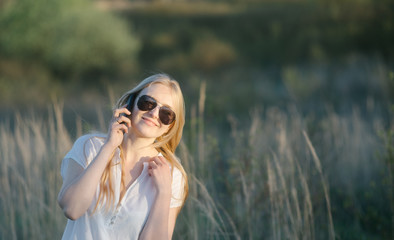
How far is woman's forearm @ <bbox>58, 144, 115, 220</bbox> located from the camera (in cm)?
163

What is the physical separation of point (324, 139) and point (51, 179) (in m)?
2.37

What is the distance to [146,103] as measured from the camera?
1.86 m

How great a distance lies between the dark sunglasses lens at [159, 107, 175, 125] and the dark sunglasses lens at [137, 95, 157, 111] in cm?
4

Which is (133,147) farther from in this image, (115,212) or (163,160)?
(115,212)

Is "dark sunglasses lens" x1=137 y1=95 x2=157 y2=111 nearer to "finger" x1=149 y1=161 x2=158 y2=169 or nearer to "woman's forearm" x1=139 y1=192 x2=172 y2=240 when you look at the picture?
"finger" x1=149 y1=161 x2=158 y2=169

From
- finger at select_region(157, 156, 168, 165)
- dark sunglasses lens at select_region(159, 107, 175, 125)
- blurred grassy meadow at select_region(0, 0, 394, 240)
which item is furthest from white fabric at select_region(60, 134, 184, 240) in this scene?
blurred grassy meadow at select_region(0, 0, 394, 240)

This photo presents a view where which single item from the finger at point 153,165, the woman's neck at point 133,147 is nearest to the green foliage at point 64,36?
the woman's neck at point 133,147

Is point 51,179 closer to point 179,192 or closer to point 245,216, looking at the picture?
point 245,216

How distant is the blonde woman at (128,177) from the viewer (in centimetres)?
167

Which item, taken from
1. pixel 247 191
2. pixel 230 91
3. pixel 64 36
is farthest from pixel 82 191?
pixel 64 36

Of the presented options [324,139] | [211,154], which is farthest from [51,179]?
[324,139]

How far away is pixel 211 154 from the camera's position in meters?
3.98

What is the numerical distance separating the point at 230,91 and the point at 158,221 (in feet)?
40.2

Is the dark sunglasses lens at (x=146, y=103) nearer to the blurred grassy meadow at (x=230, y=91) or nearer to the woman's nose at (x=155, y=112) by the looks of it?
the woman's nose at (x=155, y=112)
